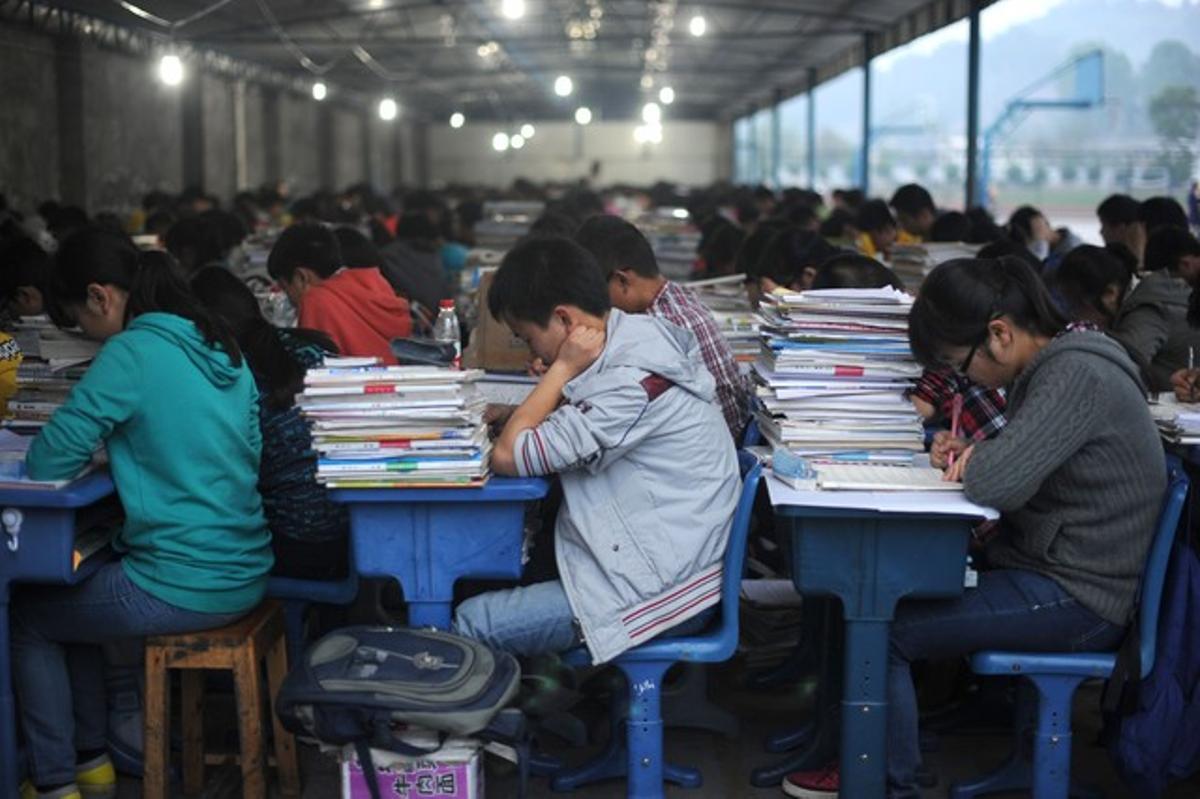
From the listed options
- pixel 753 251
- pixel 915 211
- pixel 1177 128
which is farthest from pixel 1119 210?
pixel 1177 128

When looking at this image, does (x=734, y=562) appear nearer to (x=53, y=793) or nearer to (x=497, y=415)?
(x=497, y=415)

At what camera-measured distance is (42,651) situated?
3816 mm

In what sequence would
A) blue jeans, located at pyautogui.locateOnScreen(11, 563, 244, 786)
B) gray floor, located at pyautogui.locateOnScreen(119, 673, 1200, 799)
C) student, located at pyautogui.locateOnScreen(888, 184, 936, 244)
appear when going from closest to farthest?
blue jeans, located at pyautogui.locateOnScreen(11, 563, 244, 786) → gray floor, located at pyautogui.locateOnScreen(119, 673, 1200, 799) → student, located at pyautogui.locateOnScreen(888, 184, 936, 244)

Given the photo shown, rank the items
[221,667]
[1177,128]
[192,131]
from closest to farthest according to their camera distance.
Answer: [221,667] → [1177,128] → [192,131]

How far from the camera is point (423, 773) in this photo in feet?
10.5

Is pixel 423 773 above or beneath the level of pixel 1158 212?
beneath

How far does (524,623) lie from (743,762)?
111cm

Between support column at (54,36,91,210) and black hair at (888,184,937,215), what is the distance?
922cm

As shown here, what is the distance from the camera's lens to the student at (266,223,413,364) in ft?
19.3

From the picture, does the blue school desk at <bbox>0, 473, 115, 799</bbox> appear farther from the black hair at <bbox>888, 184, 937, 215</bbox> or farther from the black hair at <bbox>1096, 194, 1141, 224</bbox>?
the black hair at <bbox>888, 184, 937, 215</bbox>

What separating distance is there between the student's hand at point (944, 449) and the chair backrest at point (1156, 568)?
0.50 metres

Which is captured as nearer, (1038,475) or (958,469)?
(1038,475)

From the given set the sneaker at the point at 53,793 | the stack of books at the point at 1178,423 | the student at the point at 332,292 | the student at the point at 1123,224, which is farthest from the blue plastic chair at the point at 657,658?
the student at the point at 1123,224

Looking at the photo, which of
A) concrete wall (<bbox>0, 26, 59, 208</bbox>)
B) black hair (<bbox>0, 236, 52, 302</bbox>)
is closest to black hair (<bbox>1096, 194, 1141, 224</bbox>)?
black hair (<bbox>0, 236, 52, 302</bbox>)
